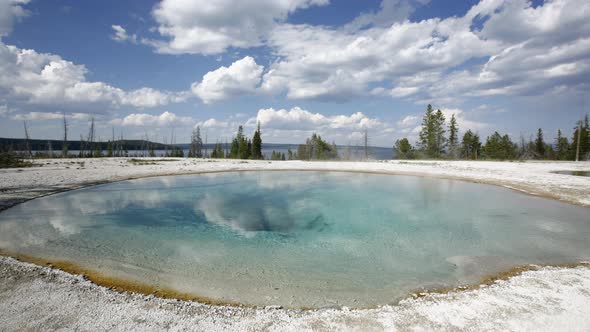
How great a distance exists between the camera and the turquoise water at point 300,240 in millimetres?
6656

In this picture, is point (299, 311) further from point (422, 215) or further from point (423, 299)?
point (422, 215)

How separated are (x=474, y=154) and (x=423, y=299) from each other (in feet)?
256

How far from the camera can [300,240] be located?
10.0 meters

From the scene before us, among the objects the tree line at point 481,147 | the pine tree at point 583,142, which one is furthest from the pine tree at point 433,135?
the pine tree at point 583,142

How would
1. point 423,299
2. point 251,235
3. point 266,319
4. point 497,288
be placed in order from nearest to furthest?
point 266,319
point 423,299
point 497,288
point 251,235

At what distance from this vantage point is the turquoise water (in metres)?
6.66

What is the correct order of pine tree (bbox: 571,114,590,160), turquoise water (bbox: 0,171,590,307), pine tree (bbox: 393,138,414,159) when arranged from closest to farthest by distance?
turquoise water (bbox: 0,171,590,307) → pine tree (bbox: 571,114,590,160) → pine tree (bbox: 393,138,414,159)

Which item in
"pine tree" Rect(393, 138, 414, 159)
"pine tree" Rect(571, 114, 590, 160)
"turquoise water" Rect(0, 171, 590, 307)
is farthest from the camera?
"pine tree" Rect(393, 138, 414, 159)

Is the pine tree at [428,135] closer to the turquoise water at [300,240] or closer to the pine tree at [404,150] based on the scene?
the pine tree at [404,150]

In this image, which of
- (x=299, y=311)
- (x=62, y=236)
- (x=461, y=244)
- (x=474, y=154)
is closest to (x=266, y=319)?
(x=299, y=311)

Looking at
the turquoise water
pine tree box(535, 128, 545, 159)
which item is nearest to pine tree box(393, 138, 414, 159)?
pine tree box(535, 128, 545, 159)

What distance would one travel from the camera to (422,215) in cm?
1356

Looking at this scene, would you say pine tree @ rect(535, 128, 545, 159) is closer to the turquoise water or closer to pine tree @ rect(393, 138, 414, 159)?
pine tree @ rect(393, 138, 414, 159)

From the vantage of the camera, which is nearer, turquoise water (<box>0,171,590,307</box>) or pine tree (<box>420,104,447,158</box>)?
turquoise water (<box>0,171,590,307</box>)
